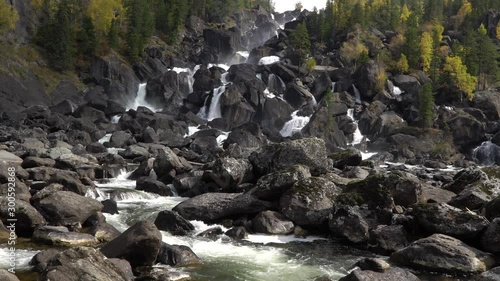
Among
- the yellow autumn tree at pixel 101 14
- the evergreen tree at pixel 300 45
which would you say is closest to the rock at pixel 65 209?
the yellow autumn tree at pixel 101 14

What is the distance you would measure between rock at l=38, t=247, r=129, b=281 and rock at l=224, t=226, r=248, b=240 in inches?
299

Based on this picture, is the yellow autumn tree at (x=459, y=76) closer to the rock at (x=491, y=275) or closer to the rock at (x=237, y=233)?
the rock at (x=237, y=233)

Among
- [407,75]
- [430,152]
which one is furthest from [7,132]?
[407,75]

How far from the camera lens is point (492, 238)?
16.6m

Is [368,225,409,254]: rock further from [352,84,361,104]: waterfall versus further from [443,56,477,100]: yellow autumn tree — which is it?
[443,56,477,100]: yellow autumn tree

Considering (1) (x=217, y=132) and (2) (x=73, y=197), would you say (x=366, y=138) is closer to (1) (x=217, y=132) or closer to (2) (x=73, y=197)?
(1) (x=217, y=132)

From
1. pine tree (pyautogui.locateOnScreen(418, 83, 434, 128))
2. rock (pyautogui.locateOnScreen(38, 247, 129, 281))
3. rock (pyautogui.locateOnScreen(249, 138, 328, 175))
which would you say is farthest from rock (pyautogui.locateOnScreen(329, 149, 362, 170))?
pine tree (pyautogui.locateOnScreen(418, 83, 434, 128))

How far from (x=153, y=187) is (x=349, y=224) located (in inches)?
571

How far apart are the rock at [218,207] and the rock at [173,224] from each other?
173 centimetres

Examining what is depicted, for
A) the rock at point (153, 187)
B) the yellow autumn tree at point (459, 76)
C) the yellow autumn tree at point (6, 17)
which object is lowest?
the rock at point (153, 187)

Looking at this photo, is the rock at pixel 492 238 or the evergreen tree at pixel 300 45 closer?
the rock at pixel 492 238

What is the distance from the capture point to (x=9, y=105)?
60.6 m

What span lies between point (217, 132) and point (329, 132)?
63.9 feet

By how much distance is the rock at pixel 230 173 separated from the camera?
26.8 m
